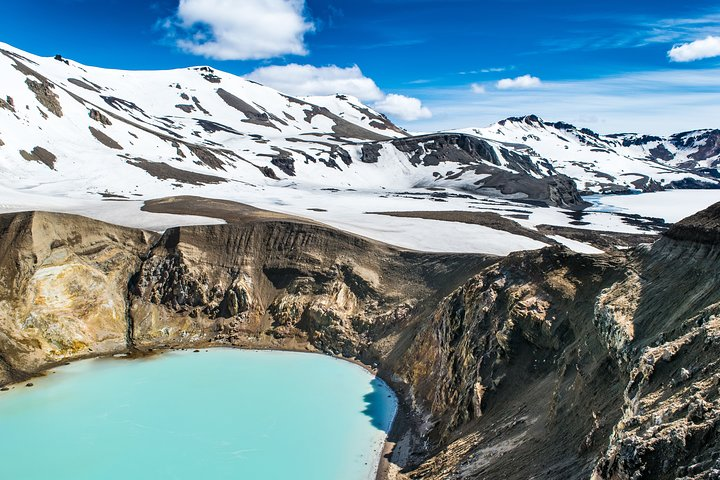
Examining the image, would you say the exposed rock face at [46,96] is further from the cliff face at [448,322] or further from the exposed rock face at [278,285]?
the exposed rock face at [278,285]

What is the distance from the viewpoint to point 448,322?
3191 cm

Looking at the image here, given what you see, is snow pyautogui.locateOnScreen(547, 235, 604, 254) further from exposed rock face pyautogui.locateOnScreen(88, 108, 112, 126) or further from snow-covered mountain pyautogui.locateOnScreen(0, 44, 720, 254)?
exposed rock face pyautogui.locateOnScreen(88, 108, 112, 126)

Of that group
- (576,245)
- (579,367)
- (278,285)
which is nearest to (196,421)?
(278,285)

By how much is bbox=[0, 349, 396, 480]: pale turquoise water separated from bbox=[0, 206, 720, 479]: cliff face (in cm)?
247

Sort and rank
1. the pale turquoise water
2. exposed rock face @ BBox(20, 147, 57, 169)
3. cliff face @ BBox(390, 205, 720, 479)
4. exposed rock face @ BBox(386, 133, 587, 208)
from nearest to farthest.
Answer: cliff face @ BBox(390, 205, 720, 479) < the pale turquoise water < exposed rock face @ BBox(20, 147, 57, 169) < exposed rock face @ BBox(386, 133, 587, 208)

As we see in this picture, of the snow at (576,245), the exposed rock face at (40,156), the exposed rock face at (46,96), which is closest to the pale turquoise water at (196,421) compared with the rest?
the snow at (576,245)

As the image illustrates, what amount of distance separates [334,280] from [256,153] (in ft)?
322

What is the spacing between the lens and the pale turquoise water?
24.4m

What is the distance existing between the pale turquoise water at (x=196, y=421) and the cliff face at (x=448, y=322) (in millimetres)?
2467

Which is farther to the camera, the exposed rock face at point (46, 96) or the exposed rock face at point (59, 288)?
the exposed rock face at point (46, 96)

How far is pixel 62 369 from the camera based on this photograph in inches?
1419

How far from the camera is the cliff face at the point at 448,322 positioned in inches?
539

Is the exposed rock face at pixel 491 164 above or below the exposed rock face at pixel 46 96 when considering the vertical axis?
below

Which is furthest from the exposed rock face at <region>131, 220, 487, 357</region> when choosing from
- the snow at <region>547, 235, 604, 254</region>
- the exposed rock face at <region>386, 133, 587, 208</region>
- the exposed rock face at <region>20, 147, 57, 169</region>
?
the exposed rock face at <region>386, 133, 587, 208</region>
